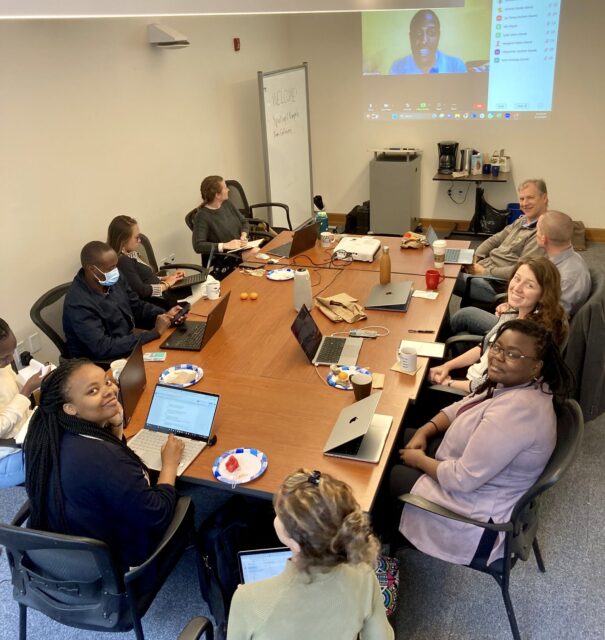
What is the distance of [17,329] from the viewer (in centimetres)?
362

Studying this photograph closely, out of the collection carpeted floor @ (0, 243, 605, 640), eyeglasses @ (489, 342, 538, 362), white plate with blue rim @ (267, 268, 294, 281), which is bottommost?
carpeted floor @ (0, 243, 605, 640)

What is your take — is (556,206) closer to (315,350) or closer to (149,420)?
(315,350)

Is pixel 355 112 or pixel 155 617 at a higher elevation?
pixel 355 112

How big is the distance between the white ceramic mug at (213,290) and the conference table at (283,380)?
47mm

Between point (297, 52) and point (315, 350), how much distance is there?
15.9ft

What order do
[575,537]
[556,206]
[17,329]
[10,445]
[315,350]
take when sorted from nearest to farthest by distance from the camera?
[10,445], [575,537], [315,350], [17,329], [556,206]

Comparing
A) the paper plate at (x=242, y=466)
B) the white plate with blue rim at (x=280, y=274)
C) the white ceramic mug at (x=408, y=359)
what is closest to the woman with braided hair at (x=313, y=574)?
the paper plate at (x=242, y=466)

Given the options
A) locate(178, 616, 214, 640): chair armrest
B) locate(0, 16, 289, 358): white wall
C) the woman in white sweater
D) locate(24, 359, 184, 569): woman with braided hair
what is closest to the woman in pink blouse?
locate(178, 616, 214, 640): chair armrest

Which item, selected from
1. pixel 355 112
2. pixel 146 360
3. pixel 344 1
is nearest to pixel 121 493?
pixel 146 360

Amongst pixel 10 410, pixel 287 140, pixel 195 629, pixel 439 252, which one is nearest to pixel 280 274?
pixel 439 252

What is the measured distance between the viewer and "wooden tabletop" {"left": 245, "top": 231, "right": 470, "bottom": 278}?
385 centimetres

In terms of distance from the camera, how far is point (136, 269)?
3826mm

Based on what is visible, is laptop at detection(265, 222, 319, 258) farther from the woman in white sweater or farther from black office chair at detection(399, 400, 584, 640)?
black office chair at detection(399, 400, 584, 640)

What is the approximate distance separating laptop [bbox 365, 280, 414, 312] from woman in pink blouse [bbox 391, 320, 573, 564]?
1.09m
